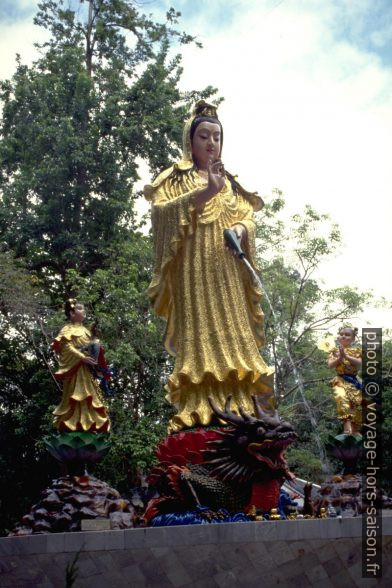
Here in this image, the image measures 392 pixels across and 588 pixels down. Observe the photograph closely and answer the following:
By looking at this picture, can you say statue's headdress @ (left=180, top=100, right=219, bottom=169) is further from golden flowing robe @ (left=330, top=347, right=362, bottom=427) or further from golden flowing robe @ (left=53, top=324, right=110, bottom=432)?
golden flowing robe @ (left=330, top=347, right=362, bottom=427)

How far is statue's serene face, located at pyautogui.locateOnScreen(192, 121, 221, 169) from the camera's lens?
1000 centimetres

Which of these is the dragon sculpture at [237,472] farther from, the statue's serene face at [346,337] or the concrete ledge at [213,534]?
the statue's serene face at [346,337]

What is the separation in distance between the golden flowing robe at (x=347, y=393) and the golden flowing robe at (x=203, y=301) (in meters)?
0.79

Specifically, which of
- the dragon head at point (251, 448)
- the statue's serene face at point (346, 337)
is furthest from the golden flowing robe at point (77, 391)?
the statue's serene face at point (346, 337)

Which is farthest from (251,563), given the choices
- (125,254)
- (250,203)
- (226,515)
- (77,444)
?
(125,254)

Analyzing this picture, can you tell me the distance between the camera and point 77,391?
9297mm

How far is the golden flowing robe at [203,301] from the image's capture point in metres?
9.12

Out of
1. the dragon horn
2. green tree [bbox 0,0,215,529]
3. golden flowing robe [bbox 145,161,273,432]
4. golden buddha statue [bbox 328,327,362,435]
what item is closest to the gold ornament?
golden buddha statue [bbox 328,327,362,435]

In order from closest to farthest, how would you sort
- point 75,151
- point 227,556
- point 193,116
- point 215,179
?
point 227,556, point 215,179, point 193,116, point 75,151

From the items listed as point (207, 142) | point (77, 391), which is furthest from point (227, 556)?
point (207, 142)

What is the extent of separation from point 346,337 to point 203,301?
163 cm

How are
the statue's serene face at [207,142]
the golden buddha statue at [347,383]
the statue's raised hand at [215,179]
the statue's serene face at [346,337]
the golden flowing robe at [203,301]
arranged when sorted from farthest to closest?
the statue's serene face at [207,142] → the statue's serene face at [346,337] → the golden buddha statue at [347,383] → the golden flowing robe at [203,301] → the statue's raised hand at [215,179]

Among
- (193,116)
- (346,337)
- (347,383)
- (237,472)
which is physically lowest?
(237,472)

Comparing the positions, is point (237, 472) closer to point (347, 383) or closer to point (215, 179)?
point (347, 383)
